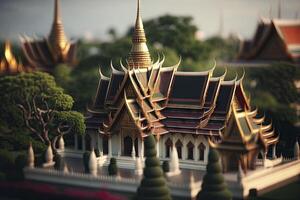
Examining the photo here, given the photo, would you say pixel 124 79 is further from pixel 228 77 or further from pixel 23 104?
pixel 228 77

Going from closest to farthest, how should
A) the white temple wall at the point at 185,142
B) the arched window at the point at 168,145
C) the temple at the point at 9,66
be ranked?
the white temple wall at the point at 185,142, the arched window at the point at 168,145, the temple at the point at 9,66

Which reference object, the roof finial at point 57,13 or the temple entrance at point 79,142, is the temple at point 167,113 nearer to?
the temple entrance at point 79,142

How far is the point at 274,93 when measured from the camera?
42.5m

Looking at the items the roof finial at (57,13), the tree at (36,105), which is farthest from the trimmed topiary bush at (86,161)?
the roof finial at (57,13)

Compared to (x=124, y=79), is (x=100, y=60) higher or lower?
lower

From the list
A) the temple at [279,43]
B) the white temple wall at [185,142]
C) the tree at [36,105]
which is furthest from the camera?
the temple at [279,43]

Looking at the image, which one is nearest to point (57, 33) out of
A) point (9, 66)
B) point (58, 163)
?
point (9, 66)

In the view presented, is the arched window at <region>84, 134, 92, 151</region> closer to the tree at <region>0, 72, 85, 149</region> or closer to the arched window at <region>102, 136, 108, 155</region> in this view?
the tree at <region>0, 72, 85, 149</region>

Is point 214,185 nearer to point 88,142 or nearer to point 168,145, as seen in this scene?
point 168,145

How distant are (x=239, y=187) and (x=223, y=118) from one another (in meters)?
4.28

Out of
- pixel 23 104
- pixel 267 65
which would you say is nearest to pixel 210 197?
pixel 23 104

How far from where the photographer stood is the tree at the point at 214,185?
25359 mm

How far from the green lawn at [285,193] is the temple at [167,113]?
1.80 meters

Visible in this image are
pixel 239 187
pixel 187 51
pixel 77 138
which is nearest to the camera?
pixel 239 187
